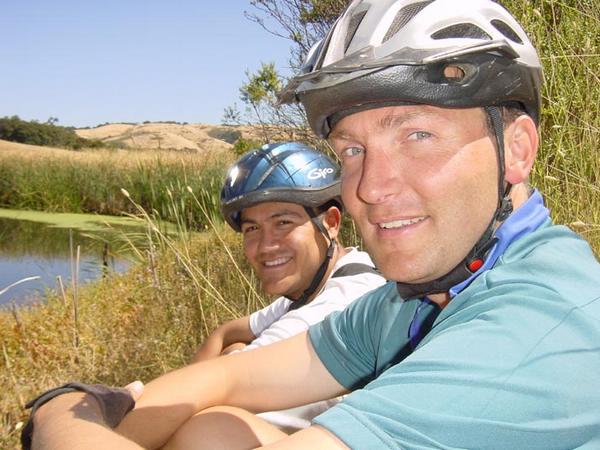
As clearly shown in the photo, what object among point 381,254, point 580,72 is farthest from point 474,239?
point 580,72

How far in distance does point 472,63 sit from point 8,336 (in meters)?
5.40

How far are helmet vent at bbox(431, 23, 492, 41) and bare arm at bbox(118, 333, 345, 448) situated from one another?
880 mm

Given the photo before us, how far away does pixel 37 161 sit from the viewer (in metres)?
17.9

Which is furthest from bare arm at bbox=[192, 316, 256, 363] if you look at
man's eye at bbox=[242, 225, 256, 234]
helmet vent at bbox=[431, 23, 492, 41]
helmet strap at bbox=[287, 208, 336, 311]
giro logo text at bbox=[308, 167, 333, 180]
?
helmet vent at bbox=[431, 23, 492, 41]

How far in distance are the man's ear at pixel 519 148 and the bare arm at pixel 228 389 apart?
0.74 metres

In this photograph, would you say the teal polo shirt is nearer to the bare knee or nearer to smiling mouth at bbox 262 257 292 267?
the bare knee

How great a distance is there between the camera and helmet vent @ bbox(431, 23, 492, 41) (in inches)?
55.0

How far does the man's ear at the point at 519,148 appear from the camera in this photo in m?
1.39

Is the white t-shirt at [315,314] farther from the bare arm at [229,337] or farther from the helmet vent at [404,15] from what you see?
the helmet vent at [404,15]

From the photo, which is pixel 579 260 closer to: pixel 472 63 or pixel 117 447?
pixel 472 63

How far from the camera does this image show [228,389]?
1.95 m

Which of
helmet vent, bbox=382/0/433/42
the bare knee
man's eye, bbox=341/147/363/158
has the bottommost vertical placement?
the bare knee

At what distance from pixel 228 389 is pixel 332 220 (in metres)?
1.08

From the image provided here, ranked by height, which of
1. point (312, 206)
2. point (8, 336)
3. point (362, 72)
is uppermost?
point (362, 72)
